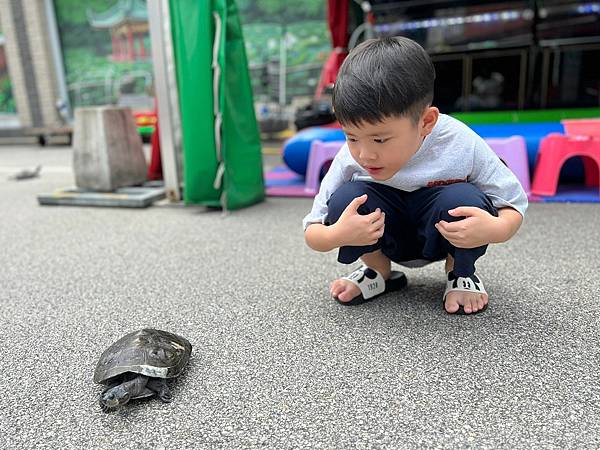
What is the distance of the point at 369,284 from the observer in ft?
4.16

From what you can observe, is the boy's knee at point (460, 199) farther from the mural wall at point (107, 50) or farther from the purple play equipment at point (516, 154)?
the mural wall at point (107, 50)

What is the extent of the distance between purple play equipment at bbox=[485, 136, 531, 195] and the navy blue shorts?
1331 millimetres

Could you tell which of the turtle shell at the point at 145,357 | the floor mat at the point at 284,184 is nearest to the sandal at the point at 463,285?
the turtle shell at the point at 145,357

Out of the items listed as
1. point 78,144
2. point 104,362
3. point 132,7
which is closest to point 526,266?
point 104,362

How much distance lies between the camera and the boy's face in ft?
3.02

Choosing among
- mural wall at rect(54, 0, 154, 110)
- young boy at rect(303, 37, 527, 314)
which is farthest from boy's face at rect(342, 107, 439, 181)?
mural wall at rect(54, 0, 154, 110)

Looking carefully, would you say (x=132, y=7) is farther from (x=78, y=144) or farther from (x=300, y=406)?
(x=300, y=406)

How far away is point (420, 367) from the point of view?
948 millimetres

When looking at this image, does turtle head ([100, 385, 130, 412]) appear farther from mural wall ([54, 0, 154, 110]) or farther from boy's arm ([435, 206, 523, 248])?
mural wall ([54, 0, 154, 110])

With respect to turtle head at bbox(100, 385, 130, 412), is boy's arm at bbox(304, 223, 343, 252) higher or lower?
higher

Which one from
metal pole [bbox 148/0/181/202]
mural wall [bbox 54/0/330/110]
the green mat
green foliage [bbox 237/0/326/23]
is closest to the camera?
metal pole [bbox 148/0/181/202]

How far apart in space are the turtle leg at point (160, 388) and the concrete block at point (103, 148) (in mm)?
2072

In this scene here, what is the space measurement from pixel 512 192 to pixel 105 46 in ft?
26.4

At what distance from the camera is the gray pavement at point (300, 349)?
796mm
